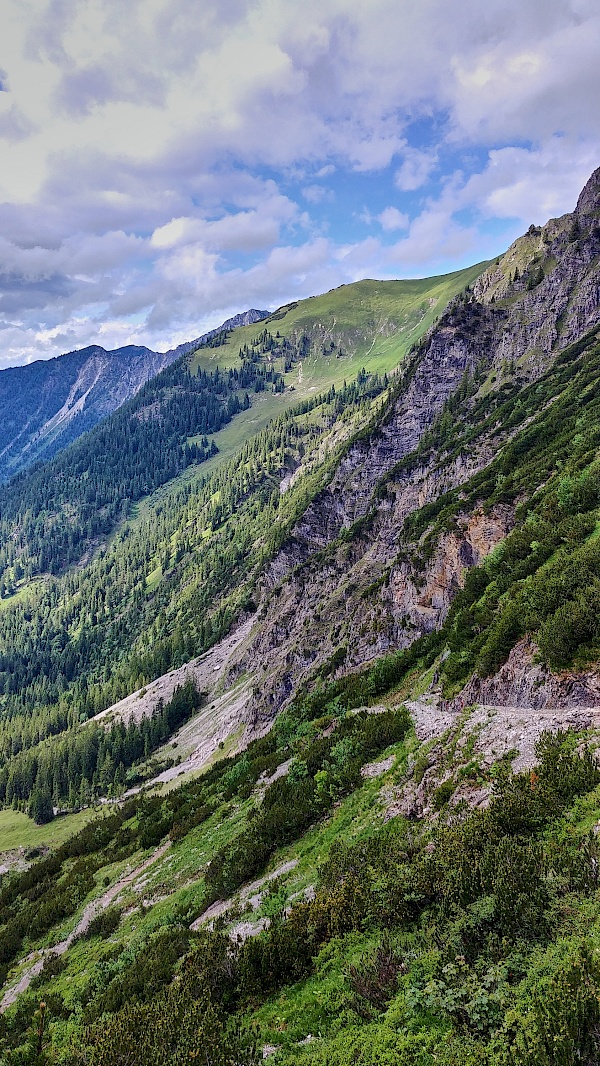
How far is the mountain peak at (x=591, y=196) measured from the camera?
364 feet

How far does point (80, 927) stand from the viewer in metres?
29.7

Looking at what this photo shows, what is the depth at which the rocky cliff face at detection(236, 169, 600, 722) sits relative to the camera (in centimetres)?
4672

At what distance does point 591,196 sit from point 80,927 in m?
150

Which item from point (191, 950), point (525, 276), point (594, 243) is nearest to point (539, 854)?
point (191, 950)

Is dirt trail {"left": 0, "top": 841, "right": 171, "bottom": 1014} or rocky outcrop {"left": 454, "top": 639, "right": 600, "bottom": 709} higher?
rocky outcrop {"left": 454, "top": 639, "right": 600, "bottom": 709}

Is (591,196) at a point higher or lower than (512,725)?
higher

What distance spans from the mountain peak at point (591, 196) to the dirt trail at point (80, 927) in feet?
454

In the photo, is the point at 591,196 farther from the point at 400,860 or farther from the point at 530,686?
the point at 400,860

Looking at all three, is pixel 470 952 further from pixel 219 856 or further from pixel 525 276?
pixel 525 276

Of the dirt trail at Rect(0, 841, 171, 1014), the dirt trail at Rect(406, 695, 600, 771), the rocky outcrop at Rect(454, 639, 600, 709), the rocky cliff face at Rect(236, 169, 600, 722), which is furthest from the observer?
the rocky cliff face at Rect(236, 169, 600, 722)

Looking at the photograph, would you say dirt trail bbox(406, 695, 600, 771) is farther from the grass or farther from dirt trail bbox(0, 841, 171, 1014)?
the grass

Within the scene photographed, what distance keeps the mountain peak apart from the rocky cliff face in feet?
1.02

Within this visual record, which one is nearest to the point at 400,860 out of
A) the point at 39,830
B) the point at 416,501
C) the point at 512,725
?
the point at 512,725

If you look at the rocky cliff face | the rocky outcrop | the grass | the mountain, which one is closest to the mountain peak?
the rocky cliff face
